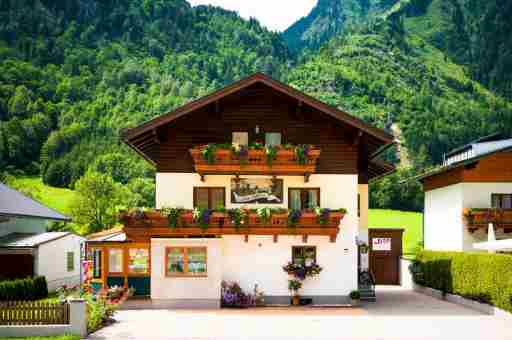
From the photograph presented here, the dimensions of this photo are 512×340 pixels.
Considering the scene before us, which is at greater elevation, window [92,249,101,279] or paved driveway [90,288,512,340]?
window [92,249,101,279]

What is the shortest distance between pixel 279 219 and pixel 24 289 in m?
13.1

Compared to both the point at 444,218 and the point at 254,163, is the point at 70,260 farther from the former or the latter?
the point at 444,218

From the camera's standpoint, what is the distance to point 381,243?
44594mm

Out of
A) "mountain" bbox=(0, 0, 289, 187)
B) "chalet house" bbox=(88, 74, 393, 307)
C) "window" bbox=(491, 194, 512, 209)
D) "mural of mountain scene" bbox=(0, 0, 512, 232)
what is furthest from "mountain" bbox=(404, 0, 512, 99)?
"chalet house" bbox=(88, 74, 393, 307)

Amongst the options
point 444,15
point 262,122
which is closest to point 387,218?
point 262,122

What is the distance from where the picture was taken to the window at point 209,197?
102 ft

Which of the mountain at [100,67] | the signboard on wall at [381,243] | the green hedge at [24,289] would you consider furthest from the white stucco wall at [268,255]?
the mountain at [100,67]

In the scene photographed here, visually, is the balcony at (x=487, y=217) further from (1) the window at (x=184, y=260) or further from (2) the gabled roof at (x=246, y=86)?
(1) the window at (x=184, y=260)

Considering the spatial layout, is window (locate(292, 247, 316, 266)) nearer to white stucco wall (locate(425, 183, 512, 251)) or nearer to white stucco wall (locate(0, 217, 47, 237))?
white stucco wall (locate(425, 183, 512, 251))

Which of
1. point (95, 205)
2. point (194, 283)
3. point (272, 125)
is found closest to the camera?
point (194, 283)

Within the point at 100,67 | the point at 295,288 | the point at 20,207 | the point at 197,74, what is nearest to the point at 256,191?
the point at 295,288

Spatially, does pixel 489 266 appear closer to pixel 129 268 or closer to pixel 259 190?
pixel 259 190

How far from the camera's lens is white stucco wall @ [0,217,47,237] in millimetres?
43188

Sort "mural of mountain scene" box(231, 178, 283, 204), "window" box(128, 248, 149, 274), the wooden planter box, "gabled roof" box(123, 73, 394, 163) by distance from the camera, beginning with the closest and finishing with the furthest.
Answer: the wooden planter box
"gabled roof" box(123, 73, 394, 163)
"window" box(128, 248, 149, 274)
"mural of mountain scene" box(231, 178, 283, 204)
